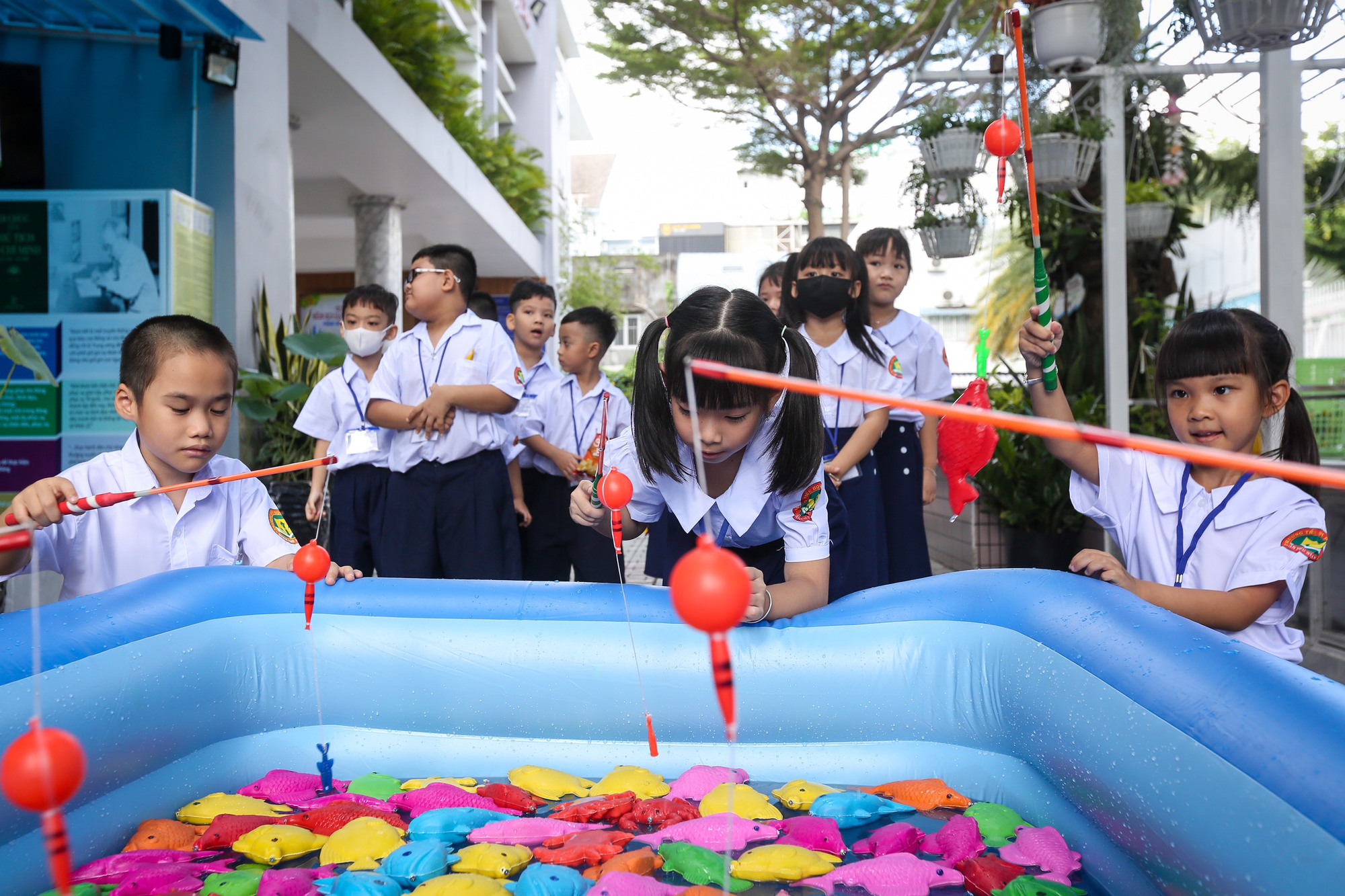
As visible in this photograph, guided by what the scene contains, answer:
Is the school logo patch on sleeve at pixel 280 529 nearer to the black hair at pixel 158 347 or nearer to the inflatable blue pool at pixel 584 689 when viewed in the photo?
the inflatable blue pool at pixel 584 689

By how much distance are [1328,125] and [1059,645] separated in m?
4.65

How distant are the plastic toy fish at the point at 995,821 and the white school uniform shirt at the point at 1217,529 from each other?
1.85 feet

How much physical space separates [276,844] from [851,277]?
2523 mm

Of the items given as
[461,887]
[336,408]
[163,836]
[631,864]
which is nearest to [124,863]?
[163,836]

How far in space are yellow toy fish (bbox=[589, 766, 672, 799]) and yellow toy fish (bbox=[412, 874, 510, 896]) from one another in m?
0.46

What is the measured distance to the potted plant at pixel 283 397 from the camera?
17.9ft

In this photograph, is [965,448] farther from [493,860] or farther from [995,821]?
[493,860]

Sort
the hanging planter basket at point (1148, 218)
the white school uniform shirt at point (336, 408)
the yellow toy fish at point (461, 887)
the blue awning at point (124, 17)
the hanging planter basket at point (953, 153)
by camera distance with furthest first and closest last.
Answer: the hanging planter basket at point (1148, 218) → the hanging planter basket at point (953, 153) → the blue awning at point (124, 17) → the white school uniform shirt at point (336, 408) → the yellow toy fish at point (461, 887)

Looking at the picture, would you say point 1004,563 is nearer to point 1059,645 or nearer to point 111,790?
point 1059,645

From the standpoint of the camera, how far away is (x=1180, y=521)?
2.33 m

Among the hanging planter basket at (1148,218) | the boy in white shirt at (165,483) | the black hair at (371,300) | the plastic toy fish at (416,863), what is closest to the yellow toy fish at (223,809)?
the plastic toy fish at (416,863)

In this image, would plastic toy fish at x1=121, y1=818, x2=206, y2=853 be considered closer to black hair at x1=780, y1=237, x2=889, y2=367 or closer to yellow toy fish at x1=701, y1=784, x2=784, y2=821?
yellow toy fish at x1=701, y1=784, x2=784, y2=821

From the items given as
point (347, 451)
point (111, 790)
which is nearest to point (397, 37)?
point (347, 451)

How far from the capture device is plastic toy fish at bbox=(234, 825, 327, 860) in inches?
75.8
